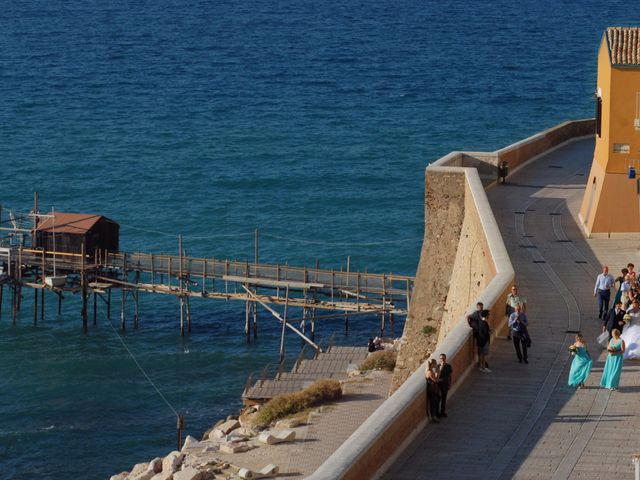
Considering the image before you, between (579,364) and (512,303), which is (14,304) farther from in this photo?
(579,364)

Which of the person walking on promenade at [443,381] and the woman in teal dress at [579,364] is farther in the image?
the woman in teal dress at [579,364]

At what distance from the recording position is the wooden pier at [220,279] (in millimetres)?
57344

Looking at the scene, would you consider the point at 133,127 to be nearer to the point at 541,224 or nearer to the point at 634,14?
the point at 541,224

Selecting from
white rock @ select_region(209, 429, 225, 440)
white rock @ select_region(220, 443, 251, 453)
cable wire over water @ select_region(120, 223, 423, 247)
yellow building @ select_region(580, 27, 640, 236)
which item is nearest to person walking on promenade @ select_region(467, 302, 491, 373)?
white rock @ select_region(220, 443, 251, 453)

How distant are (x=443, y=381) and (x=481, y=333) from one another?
→ 2.72 metres

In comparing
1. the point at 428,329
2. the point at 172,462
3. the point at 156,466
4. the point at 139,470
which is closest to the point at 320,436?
the point at 172,462

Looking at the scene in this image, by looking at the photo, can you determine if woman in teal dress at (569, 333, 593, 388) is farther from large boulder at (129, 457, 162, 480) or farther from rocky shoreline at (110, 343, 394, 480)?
large boulder at (129, 457, 162, 480)

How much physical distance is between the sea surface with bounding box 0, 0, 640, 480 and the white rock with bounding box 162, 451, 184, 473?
6.58 m

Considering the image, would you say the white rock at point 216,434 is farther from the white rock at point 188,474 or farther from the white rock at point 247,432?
the white rock at point 188,474

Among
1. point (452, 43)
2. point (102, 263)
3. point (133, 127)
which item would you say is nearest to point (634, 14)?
point (452, 43)

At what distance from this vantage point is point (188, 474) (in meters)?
35.6

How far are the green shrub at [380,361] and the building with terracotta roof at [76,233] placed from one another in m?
16.2

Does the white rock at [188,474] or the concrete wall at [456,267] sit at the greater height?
the concrete wall at [456,267]

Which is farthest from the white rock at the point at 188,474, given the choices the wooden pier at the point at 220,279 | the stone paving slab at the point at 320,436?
the wooden pier at the point at 220,279
